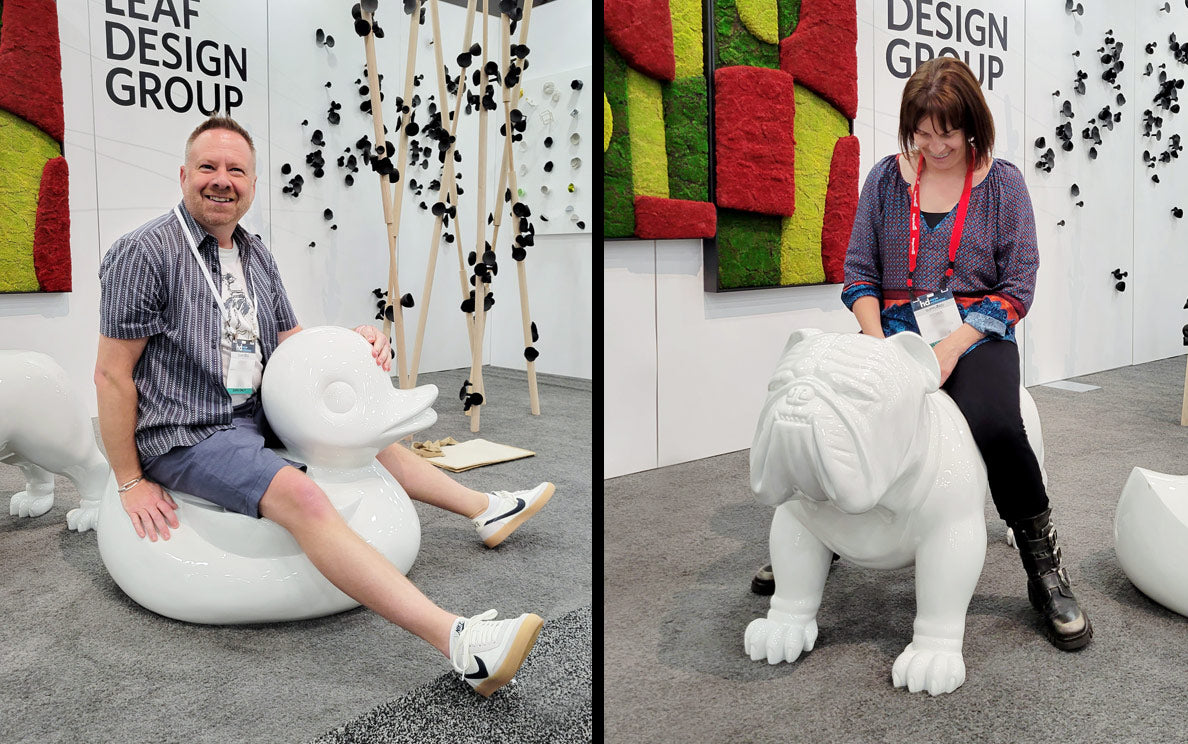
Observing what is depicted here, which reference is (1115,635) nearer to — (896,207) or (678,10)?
(896,207)

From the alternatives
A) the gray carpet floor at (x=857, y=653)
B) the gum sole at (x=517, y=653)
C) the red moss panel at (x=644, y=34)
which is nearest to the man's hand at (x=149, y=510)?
the gum sole at (x=517, y=653)

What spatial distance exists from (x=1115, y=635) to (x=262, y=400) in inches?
64.3

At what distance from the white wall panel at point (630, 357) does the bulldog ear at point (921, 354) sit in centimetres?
133

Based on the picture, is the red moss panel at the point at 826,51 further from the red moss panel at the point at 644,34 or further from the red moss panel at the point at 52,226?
the red moss panel at the point at 52,226

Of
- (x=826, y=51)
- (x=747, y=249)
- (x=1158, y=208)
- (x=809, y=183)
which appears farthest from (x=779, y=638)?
(x=1158, y=208)

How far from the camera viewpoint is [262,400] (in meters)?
1.65

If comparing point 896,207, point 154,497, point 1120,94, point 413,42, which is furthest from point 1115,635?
point 1120,94

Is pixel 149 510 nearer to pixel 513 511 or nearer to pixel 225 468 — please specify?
pixel 225 468

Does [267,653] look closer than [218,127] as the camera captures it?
No

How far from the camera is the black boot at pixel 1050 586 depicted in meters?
1.59

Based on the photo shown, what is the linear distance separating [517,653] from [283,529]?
53 centimetres

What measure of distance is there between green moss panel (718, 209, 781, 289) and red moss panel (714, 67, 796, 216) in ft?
0.14

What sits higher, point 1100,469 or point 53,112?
point 53,112

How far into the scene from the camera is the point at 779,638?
1552 mm
